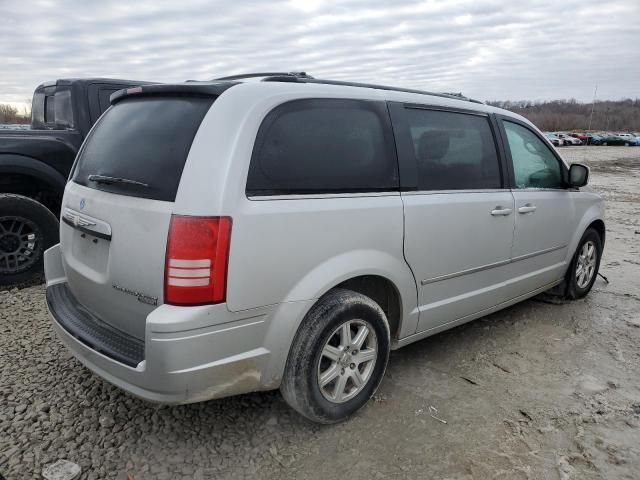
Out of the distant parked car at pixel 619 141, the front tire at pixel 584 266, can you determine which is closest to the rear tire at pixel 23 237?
the front tire at pixel 584 266

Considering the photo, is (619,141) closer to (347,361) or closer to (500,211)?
(500,211)

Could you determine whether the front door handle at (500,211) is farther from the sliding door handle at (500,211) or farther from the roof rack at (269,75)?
the roof rack at (269,75)

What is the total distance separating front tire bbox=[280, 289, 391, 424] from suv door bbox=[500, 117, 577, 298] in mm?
1494

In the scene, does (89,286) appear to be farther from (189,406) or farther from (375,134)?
(375,134)

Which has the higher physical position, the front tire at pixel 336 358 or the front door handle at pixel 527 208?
the front door handle at pixel 527 208

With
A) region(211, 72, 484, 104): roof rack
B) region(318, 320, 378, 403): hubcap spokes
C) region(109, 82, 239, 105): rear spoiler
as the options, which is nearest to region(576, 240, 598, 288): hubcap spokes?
region(211, 72, 484, 104): roof rack

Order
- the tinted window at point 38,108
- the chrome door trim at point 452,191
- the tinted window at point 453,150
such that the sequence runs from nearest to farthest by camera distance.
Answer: the chrome door trim at point 452,191 → the tinted window at point 453,150 → the tinted window at point 38,108

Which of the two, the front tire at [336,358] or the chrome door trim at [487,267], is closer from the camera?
the front tire at [336,358]

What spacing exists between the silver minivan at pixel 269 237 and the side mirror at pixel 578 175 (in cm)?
122

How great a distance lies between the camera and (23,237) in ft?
16.1

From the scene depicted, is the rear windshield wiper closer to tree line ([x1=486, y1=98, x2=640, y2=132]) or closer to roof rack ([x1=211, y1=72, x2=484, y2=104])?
roof rack ([x1=211, y1=72, x2=484, y2=104])

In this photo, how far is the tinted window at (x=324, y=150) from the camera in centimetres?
241

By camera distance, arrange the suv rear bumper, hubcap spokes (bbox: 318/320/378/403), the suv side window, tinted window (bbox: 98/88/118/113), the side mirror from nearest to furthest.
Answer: the suv rear bumper < hubcap spokes (bbox: 318/320/378/403) < the suv side window < the side mirror < tinted window (bbox: 98/88/118/113)

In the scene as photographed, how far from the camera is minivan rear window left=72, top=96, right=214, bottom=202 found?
2.36 m
